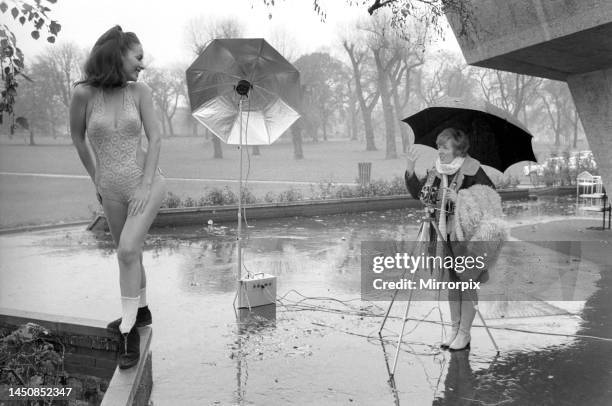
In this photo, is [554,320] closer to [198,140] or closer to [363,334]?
[363,334]

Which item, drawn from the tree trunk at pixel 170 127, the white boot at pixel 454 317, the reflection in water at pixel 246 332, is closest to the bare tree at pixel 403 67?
the tree trunk at pixel 170 127

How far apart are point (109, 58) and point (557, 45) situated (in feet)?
15.7

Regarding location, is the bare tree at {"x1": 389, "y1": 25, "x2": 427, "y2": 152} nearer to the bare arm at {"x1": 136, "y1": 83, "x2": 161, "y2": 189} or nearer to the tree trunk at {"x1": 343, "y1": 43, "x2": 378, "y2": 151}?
the tree trunk at {"x1": 343, "y1": 43, "x2": 378, "y2": 151}

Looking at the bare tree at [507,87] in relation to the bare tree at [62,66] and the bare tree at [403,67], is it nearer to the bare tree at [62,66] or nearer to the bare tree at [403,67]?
the bare tree at [403,67]

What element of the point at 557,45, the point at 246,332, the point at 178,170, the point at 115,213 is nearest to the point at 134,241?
the point at 115,213

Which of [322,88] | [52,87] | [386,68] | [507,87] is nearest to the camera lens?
[52,87]

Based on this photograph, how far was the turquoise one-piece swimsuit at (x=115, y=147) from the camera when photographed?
13.5ft

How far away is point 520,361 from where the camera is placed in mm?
5152

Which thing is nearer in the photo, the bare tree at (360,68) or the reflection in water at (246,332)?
the reflection in water at (246,332)

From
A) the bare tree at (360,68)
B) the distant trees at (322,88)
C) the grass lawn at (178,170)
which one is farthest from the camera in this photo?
the distant trees at (322,88)

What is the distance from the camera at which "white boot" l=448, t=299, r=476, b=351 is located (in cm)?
530

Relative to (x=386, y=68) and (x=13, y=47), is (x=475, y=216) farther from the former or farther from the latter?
(x=386, y=68)

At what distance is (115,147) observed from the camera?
4.12 metres

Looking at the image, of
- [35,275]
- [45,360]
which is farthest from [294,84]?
[35,275]
